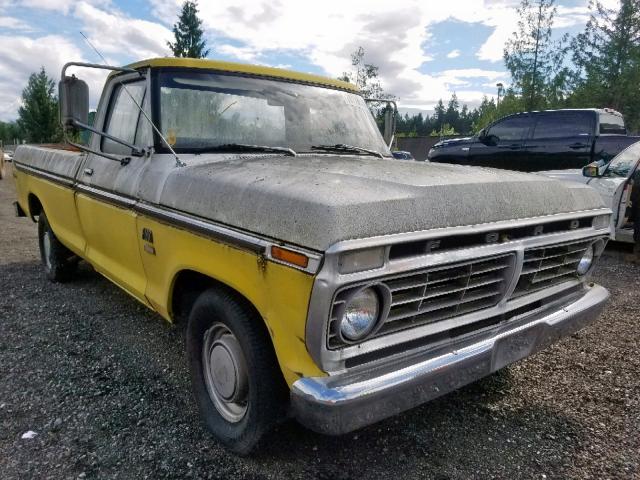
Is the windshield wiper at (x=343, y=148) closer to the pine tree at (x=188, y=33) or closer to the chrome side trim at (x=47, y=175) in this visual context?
the chrome side trim at (x=47, y=175)

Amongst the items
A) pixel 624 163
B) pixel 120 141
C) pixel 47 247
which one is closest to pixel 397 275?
pixel 120 141

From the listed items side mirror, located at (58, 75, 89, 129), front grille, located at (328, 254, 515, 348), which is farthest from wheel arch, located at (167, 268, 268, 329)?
side mirror, located at (58, 75, 89, 129)

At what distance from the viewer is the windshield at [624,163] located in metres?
6.58

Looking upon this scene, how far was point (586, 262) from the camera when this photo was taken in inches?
115

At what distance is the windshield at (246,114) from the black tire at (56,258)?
2603 millimetres

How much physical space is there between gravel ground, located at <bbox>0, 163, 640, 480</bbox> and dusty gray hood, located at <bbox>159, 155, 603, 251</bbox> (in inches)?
42.9

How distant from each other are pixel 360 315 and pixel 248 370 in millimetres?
589

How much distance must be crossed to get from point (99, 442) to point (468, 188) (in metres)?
2.20

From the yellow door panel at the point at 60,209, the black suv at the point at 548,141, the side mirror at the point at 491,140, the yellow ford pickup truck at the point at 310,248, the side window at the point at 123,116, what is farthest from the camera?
the side mirror at the point at 491,140

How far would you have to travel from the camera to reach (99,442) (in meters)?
2.47

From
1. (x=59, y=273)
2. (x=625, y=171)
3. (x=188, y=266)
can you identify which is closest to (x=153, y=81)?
(x=188, y=266)

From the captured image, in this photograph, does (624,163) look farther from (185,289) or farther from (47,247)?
(47,247)

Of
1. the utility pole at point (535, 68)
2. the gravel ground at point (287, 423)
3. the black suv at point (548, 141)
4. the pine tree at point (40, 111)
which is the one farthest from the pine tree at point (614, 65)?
the pine tree at point (40, 111)

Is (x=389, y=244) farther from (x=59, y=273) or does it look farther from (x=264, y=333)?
(x=59, y=273)
